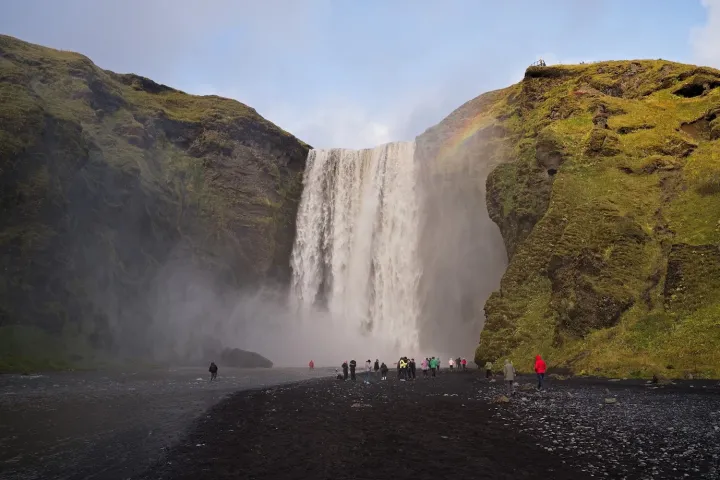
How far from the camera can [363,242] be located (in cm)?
7431

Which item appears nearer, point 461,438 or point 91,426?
point 461,438

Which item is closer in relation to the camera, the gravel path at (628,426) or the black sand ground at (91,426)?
the gravel path at (628,426)

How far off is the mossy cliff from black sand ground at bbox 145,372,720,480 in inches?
313

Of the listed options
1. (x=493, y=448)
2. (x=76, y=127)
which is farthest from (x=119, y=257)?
(x=493, y=448)

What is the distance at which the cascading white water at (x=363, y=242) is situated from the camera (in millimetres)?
68375

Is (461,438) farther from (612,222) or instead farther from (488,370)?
(612,222)

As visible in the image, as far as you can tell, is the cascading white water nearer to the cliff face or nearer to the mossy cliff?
the cliff face

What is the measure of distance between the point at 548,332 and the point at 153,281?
48.4m

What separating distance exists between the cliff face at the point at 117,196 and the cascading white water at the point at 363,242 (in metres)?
3.88

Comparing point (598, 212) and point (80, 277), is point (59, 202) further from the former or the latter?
point (598, 212)

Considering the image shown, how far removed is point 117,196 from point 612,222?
53925 mm

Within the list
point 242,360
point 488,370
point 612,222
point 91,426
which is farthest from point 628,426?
point 242,360

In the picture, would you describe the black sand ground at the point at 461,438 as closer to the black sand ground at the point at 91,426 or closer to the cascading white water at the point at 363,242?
the black sand ground at the point at 91,426

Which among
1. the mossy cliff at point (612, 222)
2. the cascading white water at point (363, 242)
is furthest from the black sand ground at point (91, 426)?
the cascading white water at point (363, 242)
